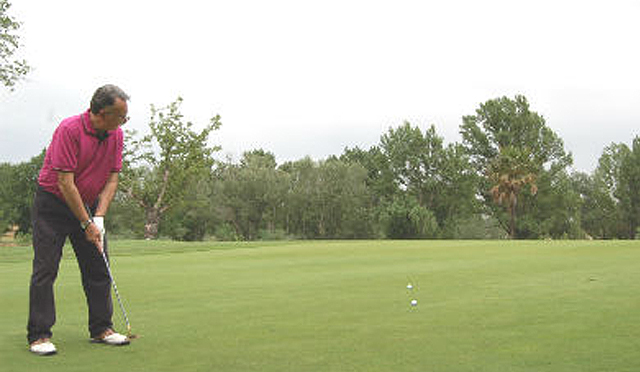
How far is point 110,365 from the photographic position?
4062mm

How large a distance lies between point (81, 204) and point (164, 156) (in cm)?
4885

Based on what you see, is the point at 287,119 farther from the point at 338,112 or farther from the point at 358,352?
the point at 358,352

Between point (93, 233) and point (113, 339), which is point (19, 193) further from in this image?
point (113, 339)

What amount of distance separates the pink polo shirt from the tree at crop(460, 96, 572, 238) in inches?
2556

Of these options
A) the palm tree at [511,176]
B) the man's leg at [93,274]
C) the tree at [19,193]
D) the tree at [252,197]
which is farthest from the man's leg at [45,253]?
the tree at [19,193]

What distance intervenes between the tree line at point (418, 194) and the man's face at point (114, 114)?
185 ft

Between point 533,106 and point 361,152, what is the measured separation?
23084mm

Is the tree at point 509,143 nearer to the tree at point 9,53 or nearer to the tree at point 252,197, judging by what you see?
the tree at point 252,197

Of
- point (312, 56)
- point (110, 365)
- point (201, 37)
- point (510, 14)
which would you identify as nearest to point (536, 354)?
point (110, 365)

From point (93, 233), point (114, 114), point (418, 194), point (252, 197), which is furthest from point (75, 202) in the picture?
point (418, 194)

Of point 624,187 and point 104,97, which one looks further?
point 624,187

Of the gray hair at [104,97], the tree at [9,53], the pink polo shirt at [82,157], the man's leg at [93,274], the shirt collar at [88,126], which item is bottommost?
the man's leg at [93,274]

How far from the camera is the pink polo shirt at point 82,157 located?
4.84 meters

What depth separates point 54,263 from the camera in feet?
16.6
